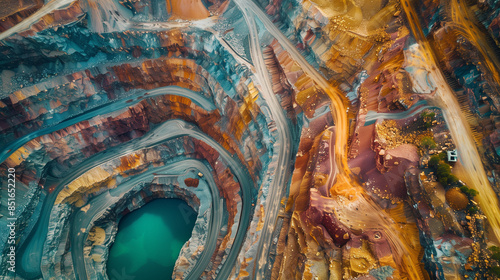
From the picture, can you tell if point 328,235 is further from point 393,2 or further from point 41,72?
point 41,72

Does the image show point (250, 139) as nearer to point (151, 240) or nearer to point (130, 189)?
point (130, 189)

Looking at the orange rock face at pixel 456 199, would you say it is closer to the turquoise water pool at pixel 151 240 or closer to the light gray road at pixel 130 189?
the light gray road at pixel 130 189

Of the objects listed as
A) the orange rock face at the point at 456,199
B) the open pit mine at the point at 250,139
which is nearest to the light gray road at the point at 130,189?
the open pit mine at the point at 250,139

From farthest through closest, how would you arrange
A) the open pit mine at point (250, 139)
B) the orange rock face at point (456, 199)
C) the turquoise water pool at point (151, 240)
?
the turquoise water pool at point (151, 240)
the open pit mine at point (250, 139)
the orange rock face at point (456, 199)

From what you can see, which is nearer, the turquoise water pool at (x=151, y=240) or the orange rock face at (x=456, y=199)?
the orange rock face at (x=456, y=199)

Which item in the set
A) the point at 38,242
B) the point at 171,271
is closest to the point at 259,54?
the point at 171,271

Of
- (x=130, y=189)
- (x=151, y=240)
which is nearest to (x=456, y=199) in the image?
(x=151, y=240)
